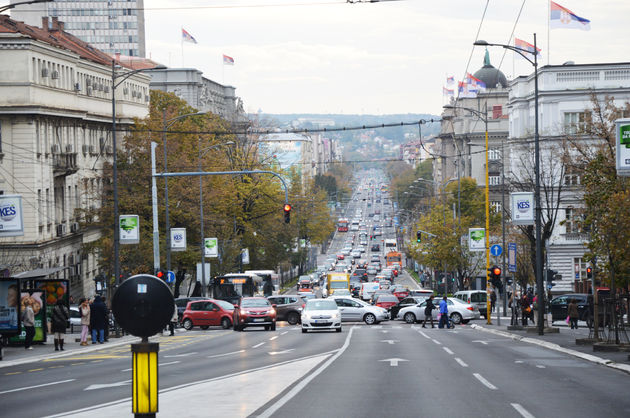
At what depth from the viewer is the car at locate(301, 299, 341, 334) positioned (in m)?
39.6

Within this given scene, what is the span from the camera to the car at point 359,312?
50469mm

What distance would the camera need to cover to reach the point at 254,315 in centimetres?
4350

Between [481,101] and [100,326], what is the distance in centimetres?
9461

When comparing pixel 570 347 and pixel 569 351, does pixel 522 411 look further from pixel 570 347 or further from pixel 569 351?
pixel 570 347

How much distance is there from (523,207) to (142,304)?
95.2 feet

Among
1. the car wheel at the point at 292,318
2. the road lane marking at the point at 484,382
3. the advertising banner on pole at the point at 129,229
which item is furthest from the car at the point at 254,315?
the road lane marking at the point at 484,382

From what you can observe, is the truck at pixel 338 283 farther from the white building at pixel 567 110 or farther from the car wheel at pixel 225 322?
the car wheel at pixel 225 322

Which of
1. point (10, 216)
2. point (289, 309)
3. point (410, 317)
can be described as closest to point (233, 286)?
point (289, 309)

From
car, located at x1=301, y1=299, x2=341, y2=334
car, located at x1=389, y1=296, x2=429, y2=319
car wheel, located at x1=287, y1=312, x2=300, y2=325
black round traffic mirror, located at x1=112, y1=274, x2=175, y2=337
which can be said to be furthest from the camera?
car, located at x1=389, y1=296, x2=429, y2=319

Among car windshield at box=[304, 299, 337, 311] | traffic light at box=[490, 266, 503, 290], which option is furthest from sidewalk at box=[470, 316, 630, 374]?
car windshield at box=[304, 299, 337, 311]

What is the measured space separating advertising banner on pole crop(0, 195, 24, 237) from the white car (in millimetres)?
25154

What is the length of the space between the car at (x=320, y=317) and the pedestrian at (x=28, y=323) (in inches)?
438

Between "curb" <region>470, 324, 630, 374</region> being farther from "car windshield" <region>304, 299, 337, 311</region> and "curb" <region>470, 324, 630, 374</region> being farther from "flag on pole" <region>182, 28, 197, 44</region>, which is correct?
"flag on pole" <region>182, 28, 197, 44</region>

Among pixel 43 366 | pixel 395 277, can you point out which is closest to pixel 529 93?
pixel 395 277
